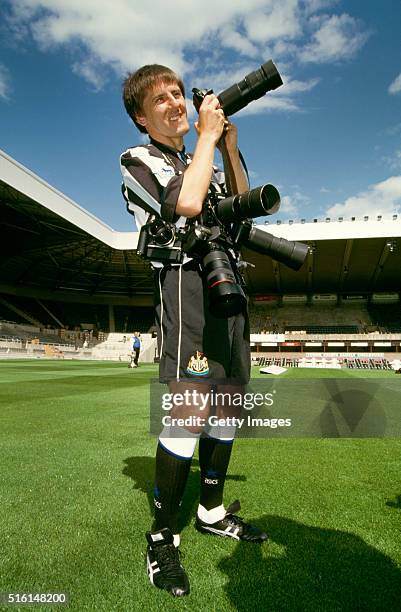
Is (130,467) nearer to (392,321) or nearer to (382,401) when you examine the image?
(382,401)

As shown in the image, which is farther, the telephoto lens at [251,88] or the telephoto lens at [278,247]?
the telephoto lens at [278,247]

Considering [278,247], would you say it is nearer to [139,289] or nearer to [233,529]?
[233,529]

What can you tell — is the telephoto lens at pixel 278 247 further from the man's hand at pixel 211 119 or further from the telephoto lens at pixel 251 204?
the man's hand at pixel 211 119

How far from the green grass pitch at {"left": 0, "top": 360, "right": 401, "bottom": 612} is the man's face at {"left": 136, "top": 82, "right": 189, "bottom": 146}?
2.03 meters

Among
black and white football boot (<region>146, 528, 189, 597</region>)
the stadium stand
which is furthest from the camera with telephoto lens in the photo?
the stadium stand

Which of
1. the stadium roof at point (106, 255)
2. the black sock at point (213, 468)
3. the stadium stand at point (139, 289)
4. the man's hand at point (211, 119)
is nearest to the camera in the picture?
the man's hand at point (211, 119)

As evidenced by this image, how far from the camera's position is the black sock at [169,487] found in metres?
1.76

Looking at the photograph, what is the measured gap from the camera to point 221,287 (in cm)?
166

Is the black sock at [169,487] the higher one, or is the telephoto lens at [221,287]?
the telephoto lens at [221,287]

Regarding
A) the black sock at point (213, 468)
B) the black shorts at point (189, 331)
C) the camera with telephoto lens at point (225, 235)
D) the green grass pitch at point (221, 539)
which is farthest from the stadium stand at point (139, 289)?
the black shorts at point (189, 331)

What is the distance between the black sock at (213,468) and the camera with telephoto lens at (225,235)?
0.74 metres

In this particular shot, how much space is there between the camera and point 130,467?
9.83 feet

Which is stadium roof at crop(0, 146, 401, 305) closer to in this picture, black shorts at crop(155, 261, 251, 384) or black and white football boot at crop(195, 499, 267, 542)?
black shorts at crop(155, 261, 251, 384)

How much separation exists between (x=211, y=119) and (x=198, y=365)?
3.82 feet
